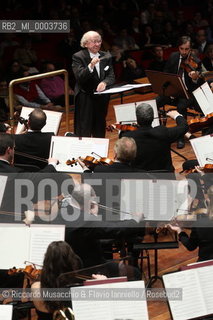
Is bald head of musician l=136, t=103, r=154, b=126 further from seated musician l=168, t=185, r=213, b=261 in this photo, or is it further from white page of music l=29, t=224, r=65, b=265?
white page of music l=29, t=224, r=65, b=265

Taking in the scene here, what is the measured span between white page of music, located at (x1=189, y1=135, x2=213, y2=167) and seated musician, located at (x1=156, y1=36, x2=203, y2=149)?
227 cm

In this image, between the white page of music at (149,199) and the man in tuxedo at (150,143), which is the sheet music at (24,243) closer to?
the white page of music at (149,199)

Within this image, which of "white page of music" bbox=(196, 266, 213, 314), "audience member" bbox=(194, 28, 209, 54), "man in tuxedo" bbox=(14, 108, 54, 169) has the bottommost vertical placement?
"white page of music" bbox=(196, 266, 213, 314)

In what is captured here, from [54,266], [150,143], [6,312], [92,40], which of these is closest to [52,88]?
[92,40]

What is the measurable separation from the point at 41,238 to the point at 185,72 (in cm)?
417

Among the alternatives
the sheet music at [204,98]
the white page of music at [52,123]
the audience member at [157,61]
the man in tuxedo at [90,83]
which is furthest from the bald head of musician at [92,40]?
the audience member at [157,61]

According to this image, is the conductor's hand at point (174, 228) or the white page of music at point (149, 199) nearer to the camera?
the conductor's hand at point (174, 228)

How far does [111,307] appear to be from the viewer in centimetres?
361

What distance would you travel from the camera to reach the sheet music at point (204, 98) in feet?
22.3

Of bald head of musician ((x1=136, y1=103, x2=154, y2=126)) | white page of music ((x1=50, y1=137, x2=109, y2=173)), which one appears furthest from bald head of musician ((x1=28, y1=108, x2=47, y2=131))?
bald head of musician ((x1=136, y1=103, x2=154, y2=126))

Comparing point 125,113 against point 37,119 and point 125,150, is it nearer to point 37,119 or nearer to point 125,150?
point 37,119

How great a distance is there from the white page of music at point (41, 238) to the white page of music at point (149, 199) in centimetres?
73

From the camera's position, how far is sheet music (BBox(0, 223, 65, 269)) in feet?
13.7

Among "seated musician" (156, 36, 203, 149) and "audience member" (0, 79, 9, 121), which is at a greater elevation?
"audience member" (0, 79, 9, 121)
